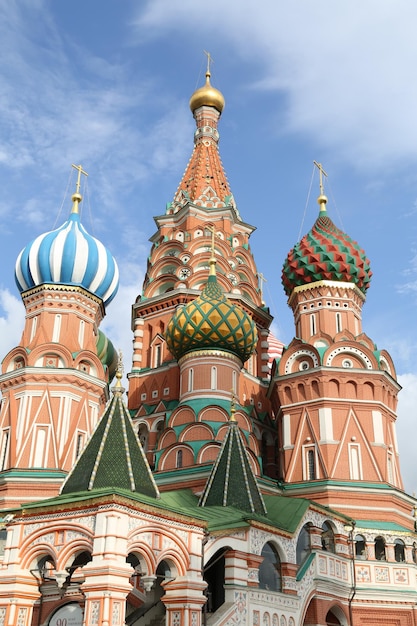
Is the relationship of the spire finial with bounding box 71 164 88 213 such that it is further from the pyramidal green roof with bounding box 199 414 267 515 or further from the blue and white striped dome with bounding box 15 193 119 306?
the pyramidal green roof with bounding box 199 414 267 515

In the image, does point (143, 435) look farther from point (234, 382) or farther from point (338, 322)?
point (338, 322)

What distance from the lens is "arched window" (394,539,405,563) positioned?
1639 cm

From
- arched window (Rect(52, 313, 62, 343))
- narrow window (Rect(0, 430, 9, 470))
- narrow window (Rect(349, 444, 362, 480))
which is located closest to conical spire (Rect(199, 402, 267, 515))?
narrow window (Rect(349, 444, 362, 480))

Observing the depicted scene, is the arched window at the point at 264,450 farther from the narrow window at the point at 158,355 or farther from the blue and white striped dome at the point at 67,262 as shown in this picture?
the blue and white striped dome at the point at 67,262

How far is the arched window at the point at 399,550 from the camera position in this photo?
1639 cm

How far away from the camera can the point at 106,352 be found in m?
22.6

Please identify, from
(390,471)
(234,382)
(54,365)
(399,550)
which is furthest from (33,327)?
(399,550)

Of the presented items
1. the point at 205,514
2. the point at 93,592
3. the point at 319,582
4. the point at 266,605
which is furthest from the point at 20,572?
the point at 319,582

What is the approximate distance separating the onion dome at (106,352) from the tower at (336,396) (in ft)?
18.9

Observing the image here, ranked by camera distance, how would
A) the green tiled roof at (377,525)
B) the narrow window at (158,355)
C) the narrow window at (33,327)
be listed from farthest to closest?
the narrow window at (158,355) → the narrow window at (33,327) → the green tiled roof at (377,525)

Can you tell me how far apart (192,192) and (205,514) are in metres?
14.2

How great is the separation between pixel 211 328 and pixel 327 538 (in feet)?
18.6

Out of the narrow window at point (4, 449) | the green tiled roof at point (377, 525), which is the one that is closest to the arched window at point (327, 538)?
the green tiled roof at point (377, 525)

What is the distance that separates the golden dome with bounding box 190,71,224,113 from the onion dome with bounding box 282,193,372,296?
27.1ft
